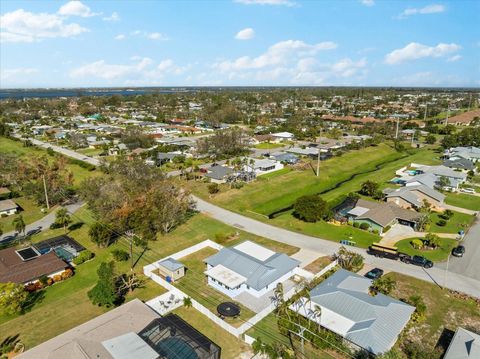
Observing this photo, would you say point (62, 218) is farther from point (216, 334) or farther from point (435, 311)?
point (435, 311)

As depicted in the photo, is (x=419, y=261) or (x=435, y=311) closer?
(x=435, y=311)

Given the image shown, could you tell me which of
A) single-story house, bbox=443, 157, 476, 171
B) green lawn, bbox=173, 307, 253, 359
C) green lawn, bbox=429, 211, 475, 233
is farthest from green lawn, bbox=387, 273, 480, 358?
single-story house, bbox=443, 157, 476, 171

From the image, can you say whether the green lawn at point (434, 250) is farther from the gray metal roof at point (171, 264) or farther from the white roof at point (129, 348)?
the white roof at point (129, 348)

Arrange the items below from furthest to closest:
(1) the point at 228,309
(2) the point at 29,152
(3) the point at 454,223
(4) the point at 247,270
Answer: (2) the point at 29,152, (3) the point at 454,223, (4) the point at 247,270, (1) the point at 228,309

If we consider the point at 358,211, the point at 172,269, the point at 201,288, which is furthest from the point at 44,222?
the point at 358,211

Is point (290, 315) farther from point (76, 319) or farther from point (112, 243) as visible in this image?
point (112, 243)

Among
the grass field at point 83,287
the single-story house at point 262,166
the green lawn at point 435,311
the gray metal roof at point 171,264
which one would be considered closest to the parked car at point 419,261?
the green lawn at point 435,311

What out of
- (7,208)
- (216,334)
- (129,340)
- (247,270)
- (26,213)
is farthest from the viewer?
(26,213)

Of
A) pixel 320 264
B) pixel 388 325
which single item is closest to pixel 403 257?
pixel 320 264
